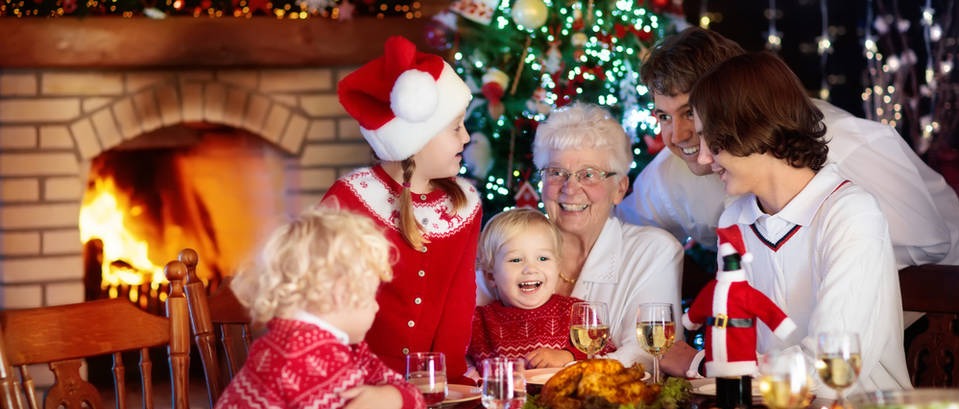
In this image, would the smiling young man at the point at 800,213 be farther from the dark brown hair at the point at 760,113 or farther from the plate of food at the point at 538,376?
the plate of food at the point at 538,376

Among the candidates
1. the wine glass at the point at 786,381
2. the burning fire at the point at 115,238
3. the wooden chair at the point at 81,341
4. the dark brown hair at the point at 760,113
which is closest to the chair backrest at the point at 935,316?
the dark brown hair at the point at 760,113

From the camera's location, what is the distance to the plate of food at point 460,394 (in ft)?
7.16

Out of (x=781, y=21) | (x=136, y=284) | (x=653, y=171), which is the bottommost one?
(x=136, y=284)

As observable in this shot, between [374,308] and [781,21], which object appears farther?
[781,21]

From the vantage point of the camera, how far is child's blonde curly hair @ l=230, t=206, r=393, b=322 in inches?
73.7

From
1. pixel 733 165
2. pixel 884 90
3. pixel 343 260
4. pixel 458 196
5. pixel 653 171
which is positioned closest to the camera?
pixel 343 260

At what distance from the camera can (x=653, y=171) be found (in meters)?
3.62

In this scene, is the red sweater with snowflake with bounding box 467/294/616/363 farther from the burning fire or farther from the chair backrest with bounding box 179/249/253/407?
the burning fire

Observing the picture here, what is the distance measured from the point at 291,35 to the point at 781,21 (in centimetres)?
400

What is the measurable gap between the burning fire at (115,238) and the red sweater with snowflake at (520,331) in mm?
2764

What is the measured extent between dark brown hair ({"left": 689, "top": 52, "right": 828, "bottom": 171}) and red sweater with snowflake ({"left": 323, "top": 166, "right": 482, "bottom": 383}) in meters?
0.66

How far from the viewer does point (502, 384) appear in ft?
6.28

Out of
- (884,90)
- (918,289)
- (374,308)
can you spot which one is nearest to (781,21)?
(884,90)

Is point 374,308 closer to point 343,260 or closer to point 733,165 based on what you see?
point 343,260
